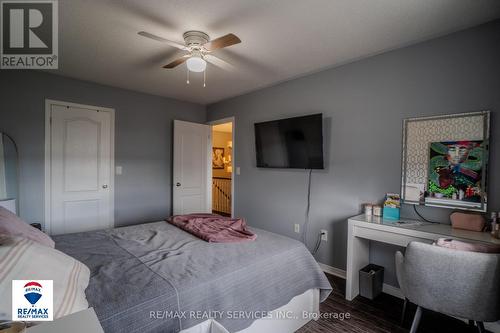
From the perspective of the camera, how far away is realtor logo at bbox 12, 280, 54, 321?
33.9 inches

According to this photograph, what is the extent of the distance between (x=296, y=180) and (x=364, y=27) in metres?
1.86

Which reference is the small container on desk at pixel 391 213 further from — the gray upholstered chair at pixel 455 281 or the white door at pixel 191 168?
the white door at pixel 191 168

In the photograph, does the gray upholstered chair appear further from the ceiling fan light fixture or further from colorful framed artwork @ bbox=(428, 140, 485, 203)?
the ceiling fan light fixture

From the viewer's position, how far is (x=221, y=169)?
309 inches

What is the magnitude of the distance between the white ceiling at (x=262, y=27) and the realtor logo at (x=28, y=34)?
3.3 inches

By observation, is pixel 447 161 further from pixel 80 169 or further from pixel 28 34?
pixel 80 169

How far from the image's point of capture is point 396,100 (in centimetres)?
245

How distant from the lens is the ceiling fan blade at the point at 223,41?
1779mm

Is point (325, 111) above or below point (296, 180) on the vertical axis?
above

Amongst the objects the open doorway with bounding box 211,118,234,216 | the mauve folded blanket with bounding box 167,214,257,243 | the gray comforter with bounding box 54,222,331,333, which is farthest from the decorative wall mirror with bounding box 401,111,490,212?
the open doorway with bounding box 211,118,234,216

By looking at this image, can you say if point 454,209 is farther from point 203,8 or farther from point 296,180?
point 203,8

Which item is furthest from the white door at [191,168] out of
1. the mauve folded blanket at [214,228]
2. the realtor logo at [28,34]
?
the realtor logo at [28,34]

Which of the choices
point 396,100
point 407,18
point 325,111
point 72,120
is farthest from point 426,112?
point 72,120

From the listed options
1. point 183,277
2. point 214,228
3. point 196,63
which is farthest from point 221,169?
point 183,277
